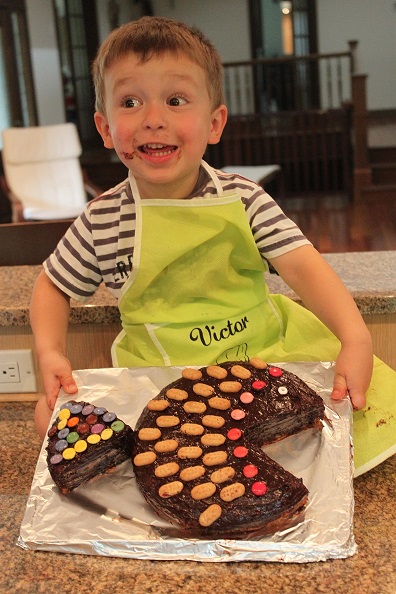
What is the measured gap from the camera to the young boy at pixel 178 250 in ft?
3.04

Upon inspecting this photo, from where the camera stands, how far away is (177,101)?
36.8 inches

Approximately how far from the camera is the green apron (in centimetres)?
100

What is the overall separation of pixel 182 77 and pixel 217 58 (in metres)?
0.11

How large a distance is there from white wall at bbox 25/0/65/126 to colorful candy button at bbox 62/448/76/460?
638 cm

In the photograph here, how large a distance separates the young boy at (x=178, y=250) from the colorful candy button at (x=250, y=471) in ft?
0.76

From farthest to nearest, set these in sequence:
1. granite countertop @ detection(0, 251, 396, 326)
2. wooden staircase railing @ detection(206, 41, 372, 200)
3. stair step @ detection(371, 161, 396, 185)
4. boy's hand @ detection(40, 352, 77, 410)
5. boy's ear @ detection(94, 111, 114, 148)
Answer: wooden staircase railing @ detection(206, 41, 372, 200) < stair step @ detection(371, 161, 396, 185) < granite countertop @ detection(0, 251, 396, 326) < boy's ear @ detection(94, 111, 114, 148) < boy's hand @ detection(40, 352, 77, 410)

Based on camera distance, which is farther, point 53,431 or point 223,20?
point 223,20

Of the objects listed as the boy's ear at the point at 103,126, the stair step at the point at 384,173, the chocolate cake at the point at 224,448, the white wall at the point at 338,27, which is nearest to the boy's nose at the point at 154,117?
the boy's ear at the point at 103,126

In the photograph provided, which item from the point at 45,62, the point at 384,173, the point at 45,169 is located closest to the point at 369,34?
the point at 384,173

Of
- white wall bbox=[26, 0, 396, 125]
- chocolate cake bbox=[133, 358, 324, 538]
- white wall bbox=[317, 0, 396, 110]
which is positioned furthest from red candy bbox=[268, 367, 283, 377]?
white wall bbox=[317, 0, 396, 110]

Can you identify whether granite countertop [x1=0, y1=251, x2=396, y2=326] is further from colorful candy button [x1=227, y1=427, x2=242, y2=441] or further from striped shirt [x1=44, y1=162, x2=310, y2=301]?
colorful candy button [x1=227, y1=427, x2=242, y2=441]

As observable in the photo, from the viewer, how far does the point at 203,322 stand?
104 cm

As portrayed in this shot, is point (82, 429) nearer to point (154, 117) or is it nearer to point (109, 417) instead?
point (109, 417)

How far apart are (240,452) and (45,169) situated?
497 cm
